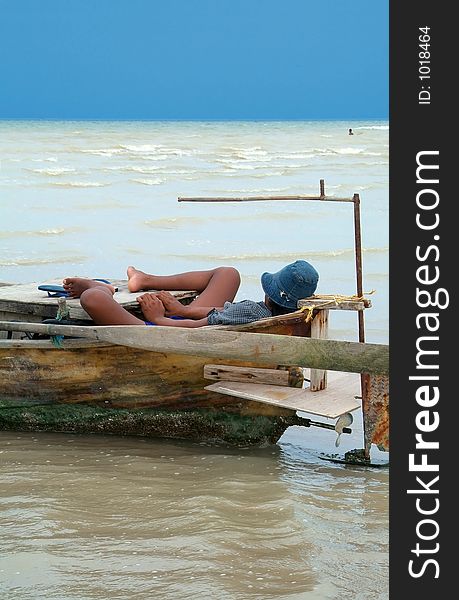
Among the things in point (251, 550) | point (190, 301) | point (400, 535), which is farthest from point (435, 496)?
point (190, 301)

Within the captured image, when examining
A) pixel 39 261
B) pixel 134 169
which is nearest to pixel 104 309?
pixel 39 261

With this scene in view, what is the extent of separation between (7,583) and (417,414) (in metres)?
1.84

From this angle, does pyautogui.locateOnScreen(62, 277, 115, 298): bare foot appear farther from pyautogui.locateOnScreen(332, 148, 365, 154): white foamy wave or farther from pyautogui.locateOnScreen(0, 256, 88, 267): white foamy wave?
pyautogui.locateOnScreen(332, 148, 365, 154): white foamy wave

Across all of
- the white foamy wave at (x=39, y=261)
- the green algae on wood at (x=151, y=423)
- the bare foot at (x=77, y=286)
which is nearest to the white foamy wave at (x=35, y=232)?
the white foamy wave at (x=39, y=261)

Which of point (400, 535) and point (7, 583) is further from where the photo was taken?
point (7, 583)

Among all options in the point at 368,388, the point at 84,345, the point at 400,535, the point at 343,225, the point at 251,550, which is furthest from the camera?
the point at 343,225

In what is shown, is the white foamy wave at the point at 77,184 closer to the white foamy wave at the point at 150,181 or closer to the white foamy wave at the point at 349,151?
the white foamy wave at the point at 150,181

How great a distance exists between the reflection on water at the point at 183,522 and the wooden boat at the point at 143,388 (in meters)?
0.12

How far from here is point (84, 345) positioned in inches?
212

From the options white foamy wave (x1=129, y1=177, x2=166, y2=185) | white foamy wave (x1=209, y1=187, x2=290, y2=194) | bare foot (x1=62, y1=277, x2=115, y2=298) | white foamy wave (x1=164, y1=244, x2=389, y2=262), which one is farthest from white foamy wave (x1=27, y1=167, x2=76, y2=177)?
bare foot (x1=62, y1=277, x2=115, y2=298)

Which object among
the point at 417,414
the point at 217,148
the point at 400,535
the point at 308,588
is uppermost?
the point at 217,148

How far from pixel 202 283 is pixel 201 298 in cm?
23

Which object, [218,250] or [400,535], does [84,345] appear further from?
[218,250]

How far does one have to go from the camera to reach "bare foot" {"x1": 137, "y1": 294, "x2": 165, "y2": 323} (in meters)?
5.57
